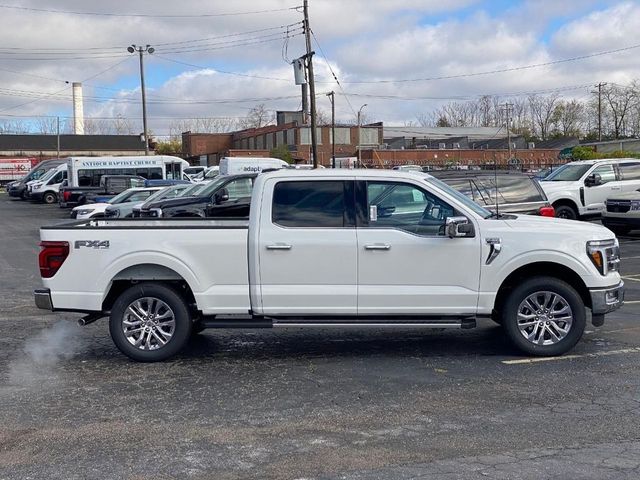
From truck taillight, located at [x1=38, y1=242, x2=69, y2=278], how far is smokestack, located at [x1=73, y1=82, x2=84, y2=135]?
106m

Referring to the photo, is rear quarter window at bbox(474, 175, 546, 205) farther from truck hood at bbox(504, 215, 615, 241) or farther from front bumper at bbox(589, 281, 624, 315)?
front bumper at bbox(589, 281, 624, 315)

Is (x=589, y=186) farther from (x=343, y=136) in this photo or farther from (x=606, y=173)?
(x=343, y=136)

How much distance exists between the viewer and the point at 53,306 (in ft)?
25.0

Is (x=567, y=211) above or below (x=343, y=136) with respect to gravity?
below

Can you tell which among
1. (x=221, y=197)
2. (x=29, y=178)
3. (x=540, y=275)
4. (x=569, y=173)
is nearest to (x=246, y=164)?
(x=221, y=197)

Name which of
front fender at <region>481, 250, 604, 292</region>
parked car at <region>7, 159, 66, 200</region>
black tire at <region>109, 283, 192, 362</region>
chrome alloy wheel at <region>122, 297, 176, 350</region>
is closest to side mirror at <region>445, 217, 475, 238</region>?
front fender at <region>481, 250, 604, 292</region>

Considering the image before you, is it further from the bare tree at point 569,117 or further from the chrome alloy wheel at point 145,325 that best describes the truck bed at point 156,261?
the bare tree at point 569,117

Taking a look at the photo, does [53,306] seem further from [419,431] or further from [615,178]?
[615,178]

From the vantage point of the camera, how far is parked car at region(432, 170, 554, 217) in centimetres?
1415

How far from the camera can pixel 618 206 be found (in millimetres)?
18047

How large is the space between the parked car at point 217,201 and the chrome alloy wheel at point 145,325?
35.8ft

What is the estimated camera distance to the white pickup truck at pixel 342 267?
741 cm

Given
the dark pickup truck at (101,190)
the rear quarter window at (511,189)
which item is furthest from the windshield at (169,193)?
the dark pickup truck at (101,190)

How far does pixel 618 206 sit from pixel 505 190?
5.06m
